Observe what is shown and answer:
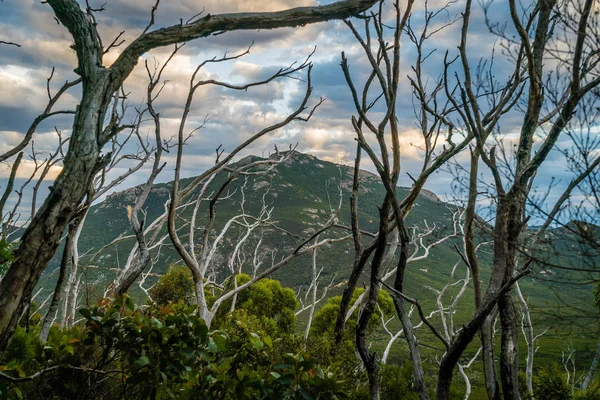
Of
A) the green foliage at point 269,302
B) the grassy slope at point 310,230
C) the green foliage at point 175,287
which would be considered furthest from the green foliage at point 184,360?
the grassy slope at point 310,230

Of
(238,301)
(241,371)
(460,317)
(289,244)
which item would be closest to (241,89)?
(241,371)

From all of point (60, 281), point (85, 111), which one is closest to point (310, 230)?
point (60, 281)

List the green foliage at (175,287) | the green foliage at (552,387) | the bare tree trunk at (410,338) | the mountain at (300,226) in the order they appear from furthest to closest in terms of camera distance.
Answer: the mountain at (300,226)
the green foliage at (175,287)
the green foliage at (552,387)
the bare tree trunk at (410,338)

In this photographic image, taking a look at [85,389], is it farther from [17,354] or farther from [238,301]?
[238,301]

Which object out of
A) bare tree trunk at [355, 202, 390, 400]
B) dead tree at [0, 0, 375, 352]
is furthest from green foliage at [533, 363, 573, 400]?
dead tree at [0, 0, 375, 352]

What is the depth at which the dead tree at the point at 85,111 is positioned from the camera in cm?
270

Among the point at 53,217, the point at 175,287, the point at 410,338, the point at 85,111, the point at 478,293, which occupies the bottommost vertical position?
the point at 175,287

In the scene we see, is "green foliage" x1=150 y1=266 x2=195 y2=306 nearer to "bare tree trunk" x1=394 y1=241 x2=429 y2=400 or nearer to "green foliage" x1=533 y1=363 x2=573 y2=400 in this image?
"green foliage" x1=533 y1=363 x2=573 y2=400

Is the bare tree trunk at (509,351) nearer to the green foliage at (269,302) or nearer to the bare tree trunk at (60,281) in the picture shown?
the bare tree trunk at (60,281)

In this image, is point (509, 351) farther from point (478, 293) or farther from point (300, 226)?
point (300, 226)

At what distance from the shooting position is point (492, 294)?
4113mm

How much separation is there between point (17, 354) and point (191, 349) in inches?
112

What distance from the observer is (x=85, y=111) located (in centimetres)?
295

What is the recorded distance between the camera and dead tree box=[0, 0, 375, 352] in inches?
106
